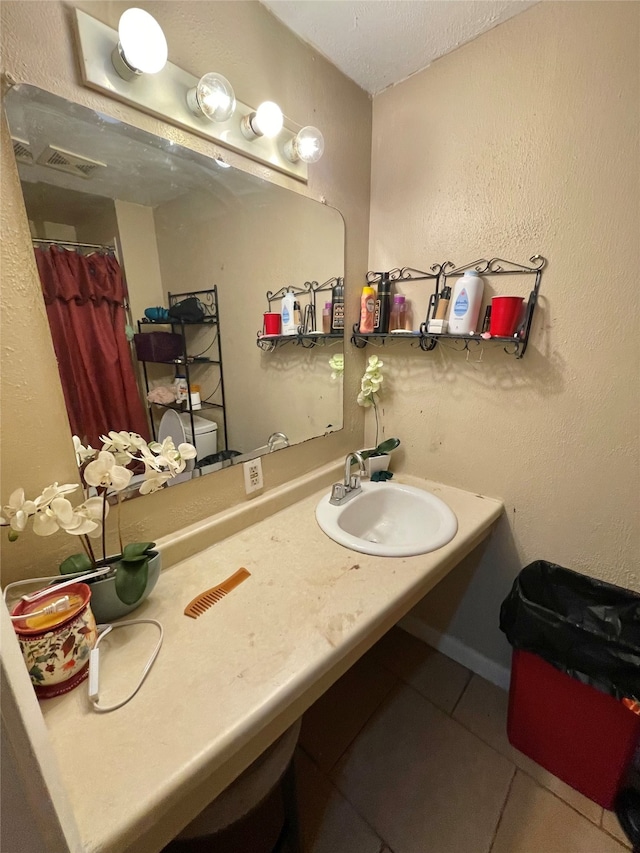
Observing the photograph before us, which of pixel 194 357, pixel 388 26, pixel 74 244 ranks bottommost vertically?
pixel 194 357

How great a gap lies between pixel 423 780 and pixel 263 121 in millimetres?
2018

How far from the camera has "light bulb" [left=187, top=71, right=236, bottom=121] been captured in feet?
2.68

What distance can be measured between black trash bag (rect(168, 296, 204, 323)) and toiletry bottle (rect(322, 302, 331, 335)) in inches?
18.6

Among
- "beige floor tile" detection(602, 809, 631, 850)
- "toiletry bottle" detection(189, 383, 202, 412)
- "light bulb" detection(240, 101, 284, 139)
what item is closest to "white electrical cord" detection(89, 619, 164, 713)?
"toiletry bottle" detection(189, 383, 202, 412)

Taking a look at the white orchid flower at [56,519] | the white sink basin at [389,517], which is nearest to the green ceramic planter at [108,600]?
the white orchid flower at [56,519]

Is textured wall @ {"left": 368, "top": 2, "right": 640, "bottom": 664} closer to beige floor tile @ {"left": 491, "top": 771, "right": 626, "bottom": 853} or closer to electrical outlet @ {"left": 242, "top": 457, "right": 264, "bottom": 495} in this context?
beige floor tile @ {"left": 491, "top": 771, "right": 626, "bottom": 853}

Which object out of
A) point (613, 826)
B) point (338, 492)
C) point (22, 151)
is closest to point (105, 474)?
point (22, 151)

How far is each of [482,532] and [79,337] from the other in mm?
1255

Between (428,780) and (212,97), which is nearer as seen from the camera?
(212,97)

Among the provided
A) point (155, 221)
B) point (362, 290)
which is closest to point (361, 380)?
point (362, 290)

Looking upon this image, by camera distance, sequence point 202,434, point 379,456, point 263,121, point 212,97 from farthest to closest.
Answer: point 379,456
point 202,434
point 263,121
point 212,97

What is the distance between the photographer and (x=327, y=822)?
1.02 m

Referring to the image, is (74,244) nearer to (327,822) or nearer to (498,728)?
(327,822)

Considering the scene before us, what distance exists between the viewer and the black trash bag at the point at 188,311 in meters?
0.92
